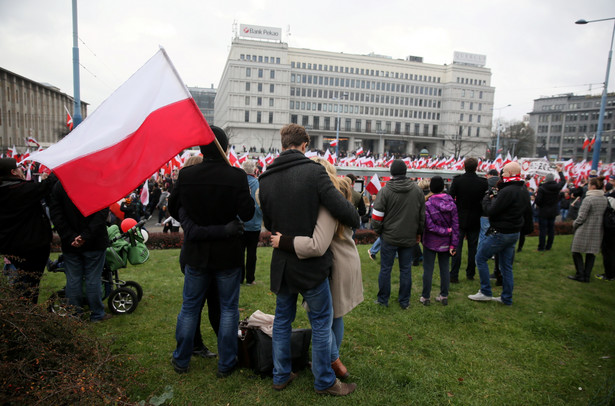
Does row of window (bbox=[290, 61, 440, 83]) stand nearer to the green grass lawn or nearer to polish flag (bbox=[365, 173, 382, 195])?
polish flag (bbox=[365, 173, 382, 195])

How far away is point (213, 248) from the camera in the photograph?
3.30m

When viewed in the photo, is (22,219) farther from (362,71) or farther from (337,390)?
(362,71)

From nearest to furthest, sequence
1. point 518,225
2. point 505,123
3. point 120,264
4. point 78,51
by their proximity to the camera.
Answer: point 120,264 < point 518,225 < point 78,51 < point 505,123

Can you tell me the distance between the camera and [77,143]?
2984 millimetres

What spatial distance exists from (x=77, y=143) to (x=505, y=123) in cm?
11293

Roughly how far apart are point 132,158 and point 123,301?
2951mm

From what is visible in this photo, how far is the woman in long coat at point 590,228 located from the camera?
23.4 feet

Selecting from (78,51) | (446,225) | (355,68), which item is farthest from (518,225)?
(355,68)

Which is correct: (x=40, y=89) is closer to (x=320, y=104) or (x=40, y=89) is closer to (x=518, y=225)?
(x=320, y=104)

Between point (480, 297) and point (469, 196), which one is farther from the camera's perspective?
point (469, 196)

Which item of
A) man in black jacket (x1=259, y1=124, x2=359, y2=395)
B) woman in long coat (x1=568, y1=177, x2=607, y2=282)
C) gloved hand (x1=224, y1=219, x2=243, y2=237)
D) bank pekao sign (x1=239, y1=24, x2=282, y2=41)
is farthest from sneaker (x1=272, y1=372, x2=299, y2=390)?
bank pekao sign (x1=239, y1=24, x2=282, y2=41)

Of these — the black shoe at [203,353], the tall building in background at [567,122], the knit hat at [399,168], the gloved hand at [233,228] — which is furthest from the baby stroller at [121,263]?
the tall building in background at [567,122]

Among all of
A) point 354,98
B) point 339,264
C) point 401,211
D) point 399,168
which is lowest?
point 339,264

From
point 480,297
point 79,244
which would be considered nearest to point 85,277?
point 79,244
